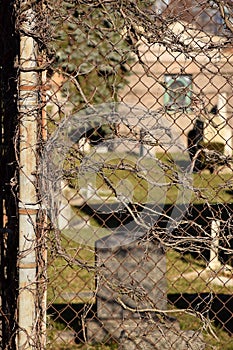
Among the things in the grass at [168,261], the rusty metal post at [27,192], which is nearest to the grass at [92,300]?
the grass at [168,261]

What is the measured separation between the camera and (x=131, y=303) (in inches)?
185

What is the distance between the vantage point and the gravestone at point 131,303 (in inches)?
138

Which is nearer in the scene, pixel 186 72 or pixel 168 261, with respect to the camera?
pixel 186 72

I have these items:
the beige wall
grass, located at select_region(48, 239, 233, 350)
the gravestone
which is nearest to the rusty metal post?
grass, located at select_region(48, 239, 233, 350)

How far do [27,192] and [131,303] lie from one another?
200cm

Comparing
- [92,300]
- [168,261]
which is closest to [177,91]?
[92,300]

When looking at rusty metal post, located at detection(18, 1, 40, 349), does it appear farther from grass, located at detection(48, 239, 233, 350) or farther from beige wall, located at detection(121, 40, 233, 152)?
beige wall, located at detection(121, 40, 233, 152)

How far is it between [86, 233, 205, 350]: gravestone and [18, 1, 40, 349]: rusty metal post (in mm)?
336

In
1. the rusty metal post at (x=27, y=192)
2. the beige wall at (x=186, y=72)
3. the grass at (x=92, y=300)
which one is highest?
the beige wall at (x=186, y=72)

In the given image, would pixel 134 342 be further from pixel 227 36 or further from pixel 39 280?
pixel 227 36

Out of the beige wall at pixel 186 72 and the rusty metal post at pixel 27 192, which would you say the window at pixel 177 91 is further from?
the rusty metal post at pixel 27 192

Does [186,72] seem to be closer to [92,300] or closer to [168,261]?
[92,300]

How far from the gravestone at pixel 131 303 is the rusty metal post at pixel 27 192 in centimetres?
34

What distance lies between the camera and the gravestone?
350 cm
